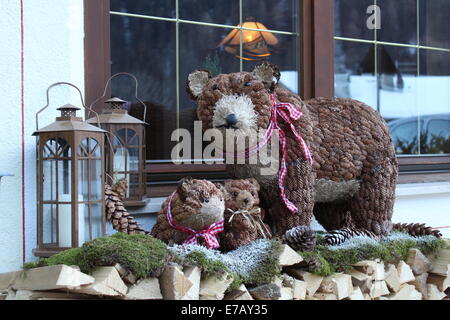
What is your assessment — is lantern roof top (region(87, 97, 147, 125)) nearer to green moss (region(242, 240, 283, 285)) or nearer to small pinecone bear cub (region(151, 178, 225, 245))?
small pinecone bear cub (region(151, 178, 225, 245))

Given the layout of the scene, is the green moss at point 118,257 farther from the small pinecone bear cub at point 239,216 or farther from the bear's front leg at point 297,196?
the bear's front leg at point 297,196

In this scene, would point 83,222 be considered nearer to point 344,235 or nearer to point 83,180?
point 83,180

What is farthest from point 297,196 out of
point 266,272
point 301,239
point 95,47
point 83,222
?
point 95,47

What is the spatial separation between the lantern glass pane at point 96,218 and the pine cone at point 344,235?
2.71ft

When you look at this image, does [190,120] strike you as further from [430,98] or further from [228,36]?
[430,98]

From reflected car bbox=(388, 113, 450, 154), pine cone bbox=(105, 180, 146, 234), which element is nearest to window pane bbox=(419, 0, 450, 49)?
reflected car bbox=(388, 113, 450, 154)

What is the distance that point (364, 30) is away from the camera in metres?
→ 3.33

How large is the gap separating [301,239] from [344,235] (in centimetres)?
25

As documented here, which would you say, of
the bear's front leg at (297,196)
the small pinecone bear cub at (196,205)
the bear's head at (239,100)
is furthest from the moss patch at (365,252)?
the bear's head at (239,100)

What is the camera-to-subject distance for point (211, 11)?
2723mm

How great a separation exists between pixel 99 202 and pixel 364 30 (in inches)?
87.1

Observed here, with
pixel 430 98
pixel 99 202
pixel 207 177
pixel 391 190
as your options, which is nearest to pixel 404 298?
pixel 391 190

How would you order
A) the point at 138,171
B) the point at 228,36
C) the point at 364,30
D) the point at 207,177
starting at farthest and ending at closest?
the point at 364,30 → the point at 228,36 → the point at 207,177 → the point at 138,171

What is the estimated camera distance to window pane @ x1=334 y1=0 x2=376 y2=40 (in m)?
3.21
